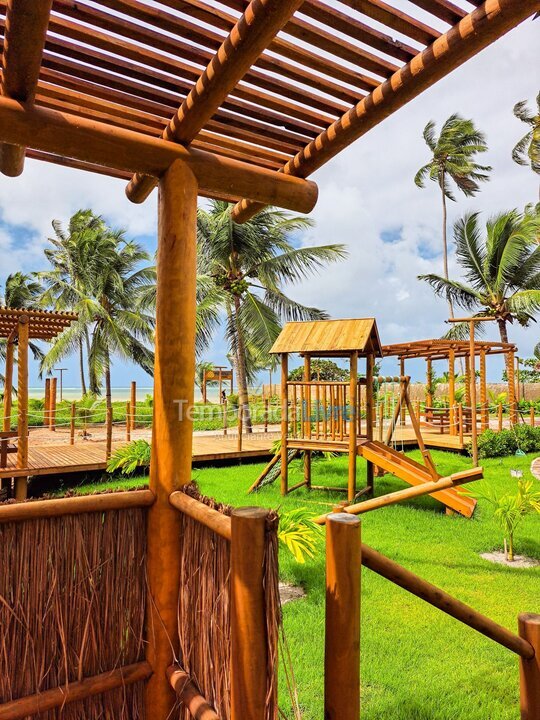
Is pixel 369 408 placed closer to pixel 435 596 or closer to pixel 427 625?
pixel 427 625

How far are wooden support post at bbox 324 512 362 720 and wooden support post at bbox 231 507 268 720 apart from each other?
7.5 inches

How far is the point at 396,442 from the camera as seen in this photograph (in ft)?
40.0

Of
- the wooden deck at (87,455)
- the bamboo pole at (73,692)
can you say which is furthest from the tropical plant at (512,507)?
the wooden deck at (87,455)

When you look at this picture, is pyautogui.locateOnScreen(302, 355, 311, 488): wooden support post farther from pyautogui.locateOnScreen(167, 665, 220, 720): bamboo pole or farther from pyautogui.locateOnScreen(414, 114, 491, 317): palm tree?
pyautogui.locateOnScreen(414, 114, 491, 317): palm tree

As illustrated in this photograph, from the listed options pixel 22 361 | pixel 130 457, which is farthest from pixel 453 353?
pixel 22 361

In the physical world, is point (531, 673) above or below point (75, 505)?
below

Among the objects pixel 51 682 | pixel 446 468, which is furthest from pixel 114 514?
pixel 446 468

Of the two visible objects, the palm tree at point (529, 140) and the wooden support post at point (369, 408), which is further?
the palm tree at point (529, 140)

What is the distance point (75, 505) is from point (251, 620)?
33.9 inches

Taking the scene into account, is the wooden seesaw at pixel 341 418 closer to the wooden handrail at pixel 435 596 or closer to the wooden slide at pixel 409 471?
the wooden slide at pixel 409 471

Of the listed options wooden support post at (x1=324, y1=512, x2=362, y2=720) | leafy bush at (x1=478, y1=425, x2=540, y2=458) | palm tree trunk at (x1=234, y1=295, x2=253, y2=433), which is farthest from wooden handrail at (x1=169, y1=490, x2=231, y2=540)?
palm tree trunk at (x1=234, y1=295, x2=253, y2=433)

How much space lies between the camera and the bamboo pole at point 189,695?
64.4 inches

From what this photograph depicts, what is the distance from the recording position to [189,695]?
69.3 inches

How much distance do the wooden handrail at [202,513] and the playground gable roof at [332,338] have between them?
5.65m
